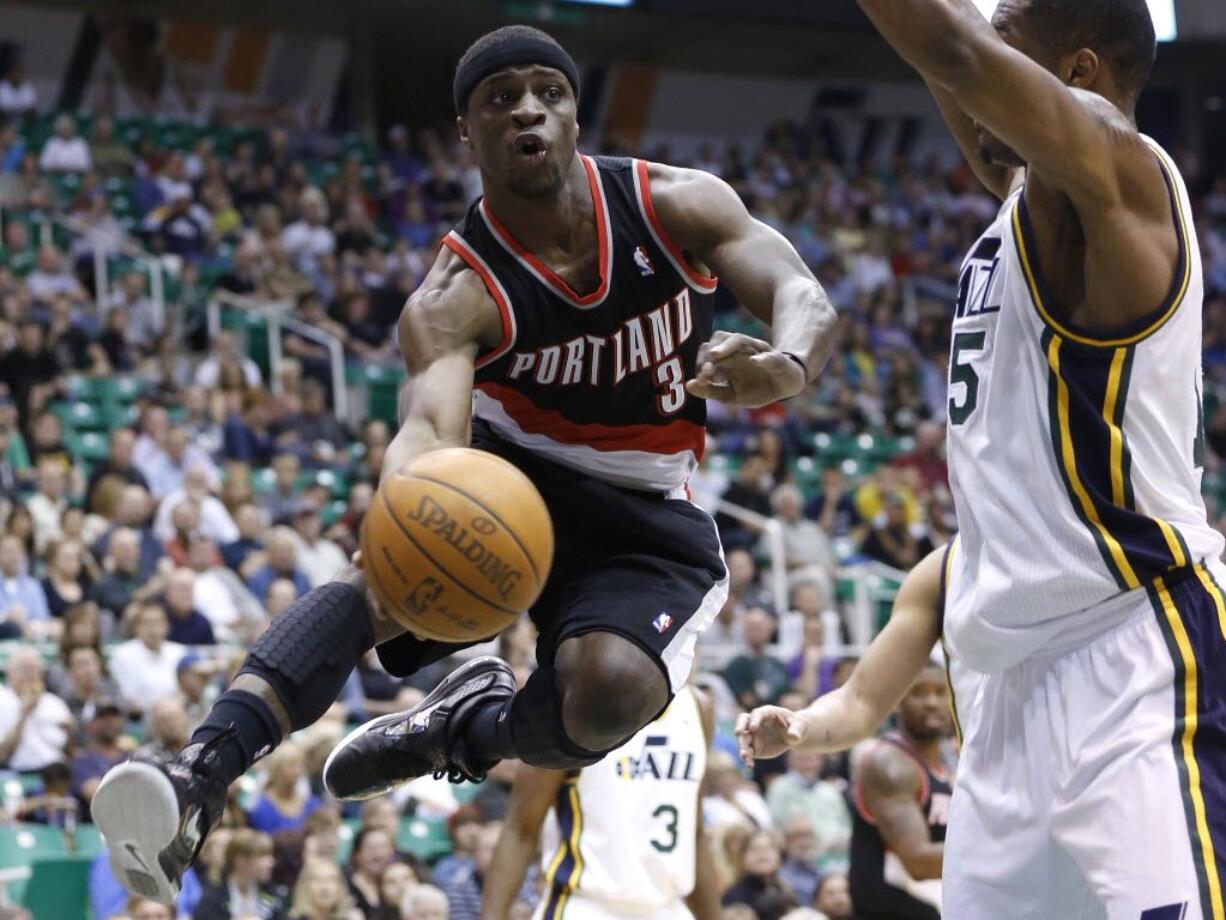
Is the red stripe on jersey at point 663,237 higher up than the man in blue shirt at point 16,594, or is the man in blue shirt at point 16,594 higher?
the red stripe on jersey at point 663,237

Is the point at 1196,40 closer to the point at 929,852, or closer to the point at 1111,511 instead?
the point at 929,852

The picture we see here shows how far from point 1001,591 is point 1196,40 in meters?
24.1

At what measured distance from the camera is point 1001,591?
3.70 metres

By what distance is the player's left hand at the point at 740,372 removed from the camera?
3.76 metres

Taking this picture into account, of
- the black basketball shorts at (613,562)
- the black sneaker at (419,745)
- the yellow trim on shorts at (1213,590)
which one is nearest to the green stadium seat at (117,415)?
the black sneaker at (419,745)

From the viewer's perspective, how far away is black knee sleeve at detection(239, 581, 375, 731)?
4.33 m

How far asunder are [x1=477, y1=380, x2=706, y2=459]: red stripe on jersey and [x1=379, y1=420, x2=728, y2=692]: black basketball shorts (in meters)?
0.09

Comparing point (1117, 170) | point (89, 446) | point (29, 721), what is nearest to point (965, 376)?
point (1117, 170)

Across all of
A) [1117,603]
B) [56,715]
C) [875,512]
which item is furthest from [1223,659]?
[875,512]

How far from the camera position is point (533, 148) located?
462 cm

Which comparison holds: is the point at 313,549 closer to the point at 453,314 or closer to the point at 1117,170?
the point at 453,314

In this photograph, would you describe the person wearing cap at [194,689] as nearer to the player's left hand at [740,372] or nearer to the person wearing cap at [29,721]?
the person wearing cap at [29,721]

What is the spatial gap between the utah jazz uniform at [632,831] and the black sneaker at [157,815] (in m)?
3.14

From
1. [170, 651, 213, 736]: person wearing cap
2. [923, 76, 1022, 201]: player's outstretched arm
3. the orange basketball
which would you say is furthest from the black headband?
[170, 651, 213, 736]: person wearing cap
